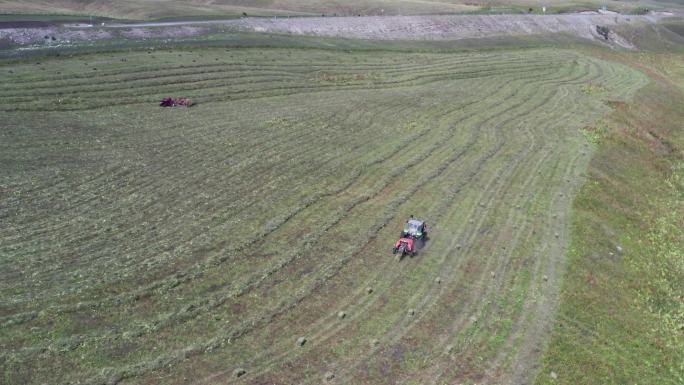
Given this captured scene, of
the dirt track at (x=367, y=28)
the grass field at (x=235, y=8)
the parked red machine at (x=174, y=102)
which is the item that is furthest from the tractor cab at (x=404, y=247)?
the grass field at (x=235, y=8)

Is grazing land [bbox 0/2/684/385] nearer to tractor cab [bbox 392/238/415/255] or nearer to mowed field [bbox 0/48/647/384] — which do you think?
mowed field [bbox 0/48/647/384]

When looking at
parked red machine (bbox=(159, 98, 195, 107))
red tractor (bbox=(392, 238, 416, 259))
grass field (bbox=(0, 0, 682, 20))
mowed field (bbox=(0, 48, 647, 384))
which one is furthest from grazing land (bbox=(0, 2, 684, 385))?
grass field (bbox=(0, 0, 682, 20))

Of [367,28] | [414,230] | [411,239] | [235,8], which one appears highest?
[235,8]

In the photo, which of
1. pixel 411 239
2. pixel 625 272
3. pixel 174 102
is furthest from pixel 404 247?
pixel 174 102

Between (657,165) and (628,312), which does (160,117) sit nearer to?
(628,312)

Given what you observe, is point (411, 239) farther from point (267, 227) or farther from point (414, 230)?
point (267, 227)

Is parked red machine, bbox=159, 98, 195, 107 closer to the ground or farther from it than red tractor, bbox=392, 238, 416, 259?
farther from it
